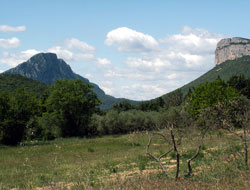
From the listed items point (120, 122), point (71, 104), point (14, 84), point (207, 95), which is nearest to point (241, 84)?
point (207, 95)

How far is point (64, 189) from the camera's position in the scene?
619 centimetres

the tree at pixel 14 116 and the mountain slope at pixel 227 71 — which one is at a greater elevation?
the mountain slope at pixel 227 71

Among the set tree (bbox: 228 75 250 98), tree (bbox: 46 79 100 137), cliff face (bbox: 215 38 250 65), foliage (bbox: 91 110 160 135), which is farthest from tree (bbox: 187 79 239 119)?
cliff face (bbox: 215 38 250 65)

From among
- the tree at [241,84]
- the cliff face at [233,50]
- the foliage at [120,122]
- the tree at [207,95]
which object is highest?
the cliff face at [233,50]

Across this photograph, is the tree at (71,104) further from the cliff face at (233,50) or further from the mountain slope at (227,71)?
the cliff face at (233,50)

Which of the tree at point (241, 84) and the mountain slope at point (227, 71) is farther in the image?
the mountain slope at point (227, 71)

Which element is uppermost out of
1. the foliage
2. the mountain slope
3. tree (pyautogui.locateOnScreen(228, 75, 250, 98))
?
the mountain slope

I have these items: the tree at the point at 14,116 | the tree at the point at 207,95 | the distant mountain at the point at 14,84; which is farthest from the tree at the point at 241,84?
the distant mountain at the point at 14,84

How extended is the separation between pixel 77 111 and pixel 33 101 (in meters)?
7.37

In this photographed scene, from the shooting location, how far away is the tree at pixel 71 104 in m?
44.3

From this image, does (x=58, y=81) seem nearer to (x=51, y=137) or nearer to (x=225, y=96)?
(x=51, y=137)

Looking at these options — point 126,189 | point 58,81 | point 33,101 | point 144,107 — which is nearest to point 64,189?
point 126,189

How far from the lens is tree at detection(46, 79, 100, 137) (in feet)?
145

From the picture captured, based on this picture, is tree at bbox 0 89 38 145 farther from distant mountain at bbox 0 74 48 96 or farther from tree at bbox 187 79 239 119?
distant mountain at bbox 0 74 48 96
